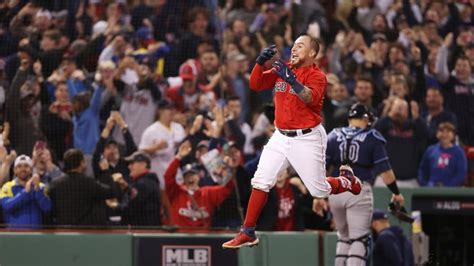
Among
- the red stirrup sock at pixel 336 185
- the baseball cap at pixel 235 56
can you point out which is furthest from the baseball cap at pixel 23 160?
the red stirrup sock at pixel 336 185

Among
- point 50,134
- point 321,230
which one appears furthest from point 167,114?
point 321,230

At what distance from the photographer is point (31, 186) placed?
39.6ft

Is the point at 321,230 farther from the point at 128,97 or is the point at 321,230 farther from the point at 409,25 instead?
the point at 409,25

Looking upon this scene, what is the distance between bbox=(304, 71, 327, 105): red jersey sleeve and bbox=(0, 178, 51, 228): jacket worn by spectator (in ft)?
13.3

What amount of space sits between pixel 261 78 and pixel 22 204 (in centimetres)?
391

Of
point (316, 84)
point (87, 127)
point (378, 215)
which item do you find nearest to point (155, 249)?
point (87, 127)

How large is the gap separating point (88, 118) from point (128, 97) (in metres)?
0.59

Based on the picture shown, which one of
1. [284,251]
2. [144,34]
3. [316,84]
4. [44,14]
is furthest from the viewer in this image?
[144,34]

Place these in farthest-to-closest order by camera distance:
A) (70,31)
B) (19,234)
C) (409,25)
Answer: (409,25) < (70,31) < (19,234)

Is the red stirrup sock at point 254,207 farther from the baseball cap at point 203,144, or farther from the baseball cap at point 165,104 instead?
the baseball cap at point 165,104

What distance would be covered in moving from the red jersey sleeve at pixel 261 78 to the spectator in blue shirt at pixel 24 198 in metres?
3.61

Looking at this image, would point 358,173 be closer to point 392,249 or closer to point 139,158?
point 392,249

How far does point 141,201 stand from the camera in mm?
12633

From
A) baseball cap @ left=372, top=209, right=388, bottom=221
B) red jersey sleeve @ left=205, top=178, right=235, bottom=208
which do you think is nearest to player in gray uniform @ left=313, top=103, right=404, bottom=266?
baseball cap @ left=372, top=209, right=388, bottom=221
